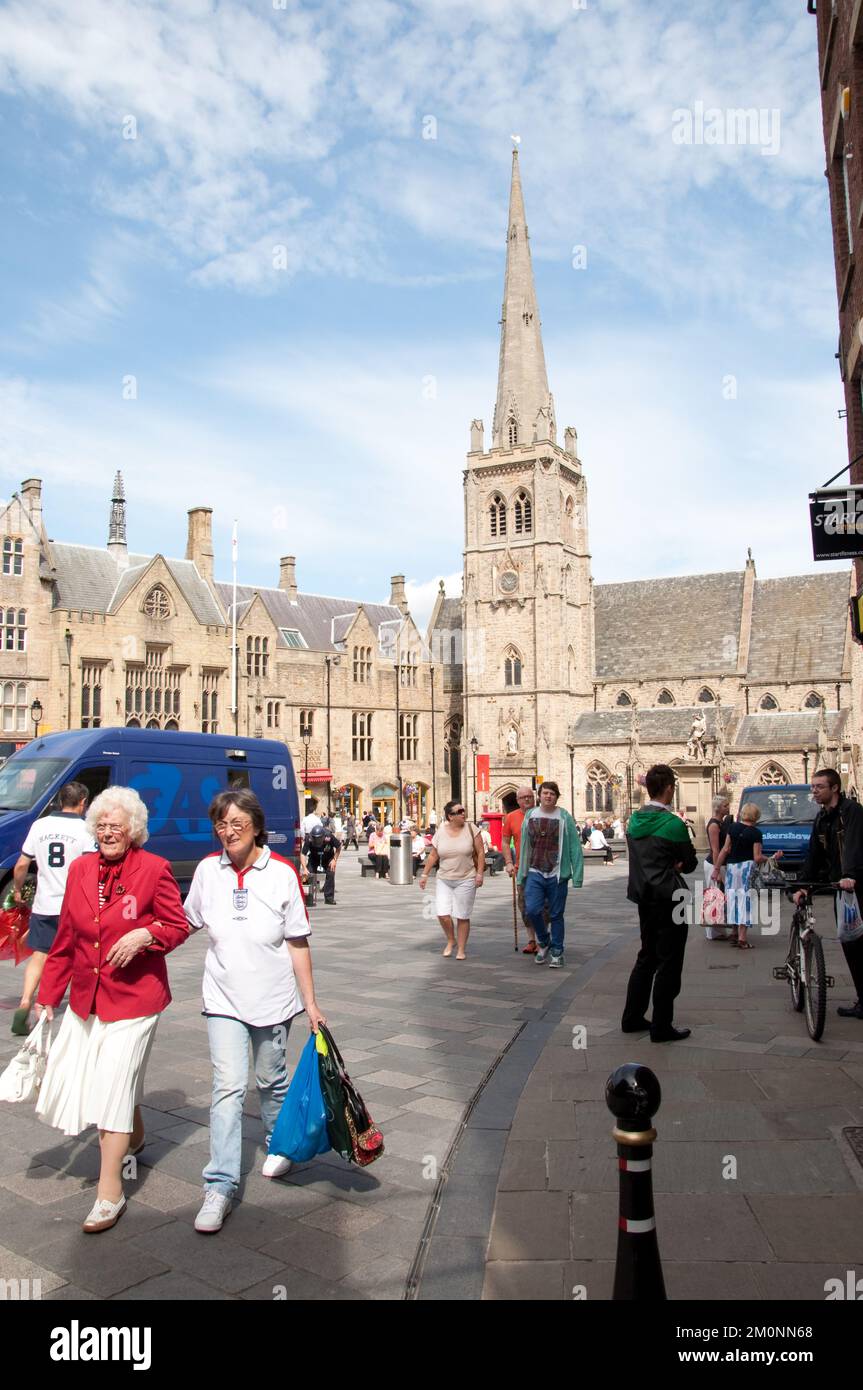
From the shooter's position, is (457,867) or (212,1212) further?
(457,867)

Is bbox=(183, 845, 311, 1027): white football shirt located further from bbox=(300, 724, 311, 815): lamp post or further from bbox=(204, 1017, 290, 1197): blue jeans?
bbox=(300, 724, 311, 815): lamp post

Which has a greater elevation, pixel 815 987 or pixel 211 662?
pixel 211 662

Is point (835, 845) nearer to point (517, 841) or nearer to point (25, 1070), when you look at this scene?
point (517, 841)

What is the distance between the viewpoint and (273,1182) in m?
4.79

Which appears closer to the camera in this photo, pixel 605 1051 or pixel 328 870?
pixel 605 1051

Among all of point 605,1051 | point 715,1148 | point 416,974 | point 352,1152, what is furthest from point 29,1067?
point 416,974

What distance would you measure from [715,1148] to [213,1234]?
245 cm

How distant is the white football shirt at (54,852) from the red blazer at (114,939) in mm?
2657

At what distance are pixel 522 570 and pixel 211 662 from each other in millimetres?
20347

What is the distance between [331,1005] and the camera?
8.83 meters

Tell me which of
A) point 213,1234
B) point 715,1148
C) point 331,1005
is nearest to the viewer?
point 213,1234

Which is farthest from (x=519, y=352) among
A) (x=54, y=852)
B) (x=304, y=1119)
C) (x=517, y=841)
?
(x=304, y=1119)

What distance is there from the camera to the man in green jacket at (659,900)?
716 centimetres
